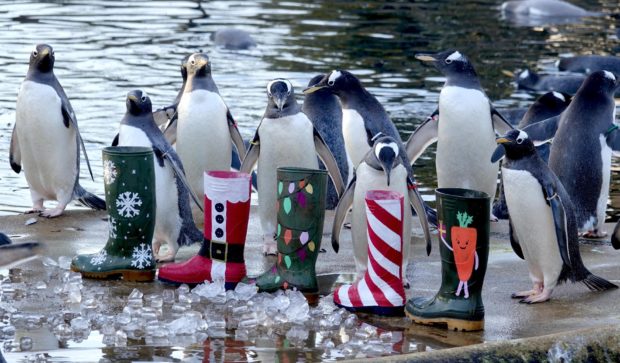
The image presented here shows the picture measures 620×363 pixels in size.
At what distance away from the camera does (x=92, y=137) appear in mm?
11648

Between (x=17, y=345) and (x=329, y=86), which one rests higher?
(x=329, y=86)

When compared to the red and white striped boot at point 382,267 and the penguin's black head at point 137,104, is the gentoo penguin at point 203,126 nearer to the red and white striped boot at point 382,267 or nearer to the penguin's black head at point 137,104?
the penguin's black head at point 137,104

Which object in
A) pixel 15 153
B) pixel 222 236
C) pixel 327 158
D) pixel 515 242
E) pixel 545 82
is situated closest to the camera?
pixel 222 236

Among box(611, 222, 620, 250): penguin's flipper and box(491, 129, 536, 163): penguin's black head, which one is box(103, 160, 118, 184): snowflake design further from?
box(611, 222, 620, 250): penguin's flipper

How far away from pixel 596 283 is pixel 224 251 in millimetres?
1910

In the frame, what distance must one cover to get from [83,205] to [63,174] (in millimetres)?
581

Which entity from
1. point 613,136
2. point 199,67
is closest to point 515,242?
point 613,136

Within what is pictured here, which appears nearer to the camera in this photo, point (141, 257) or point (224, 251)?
point (224, 251)

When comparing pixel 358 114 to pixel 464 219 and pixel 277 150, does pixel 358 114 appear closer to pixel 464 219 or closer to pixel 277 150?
pixel 277 150

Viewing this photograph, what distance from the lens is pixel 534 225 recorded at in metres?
6.09

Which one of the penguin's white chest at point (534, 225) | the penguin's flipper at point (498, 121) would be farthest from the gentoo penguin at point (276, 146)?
the penguin's flipper at point (498, 121)

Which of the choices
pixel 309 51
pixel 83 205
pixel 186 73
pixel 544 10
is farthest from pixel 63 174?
pixel 544 10

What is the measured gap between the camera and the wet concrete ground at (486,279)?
549 centimetres

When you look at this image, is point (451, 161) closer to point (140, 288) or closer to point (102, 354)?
point (140, 288)
